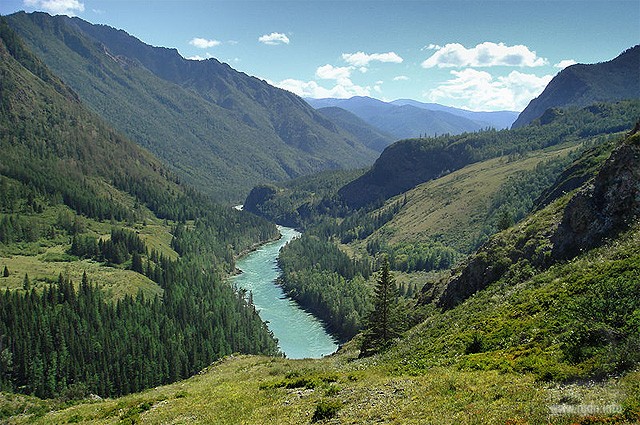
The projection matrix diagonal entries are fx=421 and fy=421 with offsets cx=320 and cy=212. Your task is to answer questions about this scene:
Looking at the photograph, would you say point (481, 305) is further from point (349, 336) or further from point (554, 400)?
point (349, 336)

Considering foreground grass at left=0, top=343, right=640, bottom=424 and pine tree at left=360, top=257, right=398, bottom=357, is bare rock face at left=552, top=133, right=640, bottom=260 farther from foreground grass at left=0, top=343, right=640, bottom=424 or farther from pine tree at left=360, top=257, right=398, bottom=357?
foreground grass at left=0, top=343, right=640, bottom=424

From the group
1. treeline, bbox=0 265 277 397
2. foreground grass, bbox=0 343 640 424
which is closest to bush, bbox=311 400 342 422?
foreground grass, bbox=0 343 640 424

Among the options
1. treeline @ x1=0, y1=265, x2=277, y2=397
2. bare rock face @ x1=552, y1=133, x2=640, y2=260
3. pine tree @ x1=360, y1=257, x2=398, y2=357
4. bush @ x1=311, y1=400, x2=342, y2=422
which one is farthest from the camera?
treeline @ x1=0, y1=265, x2=277, y2=397

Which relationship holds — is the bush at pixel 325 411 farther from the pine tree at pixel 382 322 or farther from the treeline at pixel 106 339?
the treeline at pixel 106 339

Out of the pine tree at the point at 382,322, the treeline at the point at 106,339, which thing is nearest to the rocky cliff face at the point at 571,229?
the pine tree at the point at 382,322

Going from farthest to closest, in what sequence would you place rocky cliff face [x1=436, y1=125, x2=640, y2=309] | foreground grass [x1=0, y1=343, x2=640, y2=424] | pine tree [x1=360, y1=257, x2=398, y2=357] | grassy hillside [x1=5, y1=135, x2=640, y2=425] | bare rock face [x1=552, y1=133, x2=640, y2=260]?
pine tree [x1=360, y1=257, x2=398, y2=357] < rocky cliff face [x1=436, y1=125, x2=640, y2=309] < bare rock face [x1=552, y1=133, x2=640, y2=260] < grassy hillside [x1=5, y1=135, x2=640, y2=425] < foreground grass [x1=0, y1=343, x2=640, y2=424]

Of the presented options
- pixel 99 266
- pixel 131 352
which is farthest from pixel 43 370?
pixel 99 266

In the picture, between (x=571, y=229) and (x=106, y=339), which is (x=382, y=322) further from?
(x=106, y=339)

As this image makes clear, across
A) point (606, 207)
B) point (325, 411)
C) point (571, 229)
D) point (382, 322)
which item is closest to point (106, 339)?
point (382, 322)
